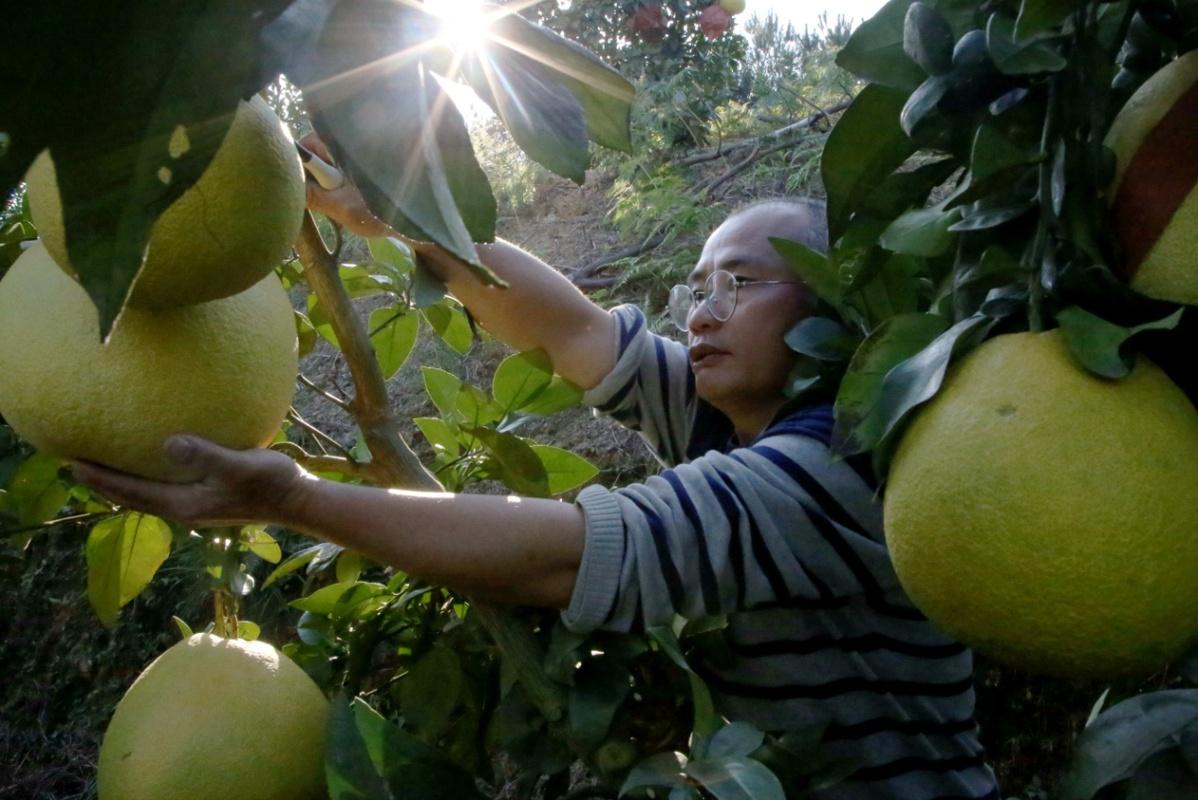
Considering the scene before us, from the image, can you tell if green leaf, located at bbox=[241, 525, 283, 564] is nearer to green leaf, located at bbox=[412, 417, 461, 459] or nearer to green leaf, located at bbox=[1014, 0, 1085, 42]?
green leaf, located at bbox=[412, 417, 461, 459]

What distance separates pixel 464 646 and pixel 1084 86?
567mm

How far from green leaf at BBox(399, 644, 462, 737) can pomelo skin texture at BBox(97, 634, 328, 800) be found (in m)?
0.08

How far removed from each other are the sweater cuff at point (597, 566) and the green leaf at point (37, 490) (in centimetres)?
38

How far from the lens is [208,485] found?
21.3 inches

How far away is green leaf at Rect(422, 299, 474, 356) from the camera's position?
889mm

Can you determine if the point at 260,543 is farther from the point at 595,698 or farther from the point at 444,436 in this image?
the point at 595,698

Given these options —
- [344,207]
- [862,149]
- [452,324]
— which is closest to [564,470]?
[452,324]

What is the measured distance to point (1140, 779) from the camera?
1.48 feet

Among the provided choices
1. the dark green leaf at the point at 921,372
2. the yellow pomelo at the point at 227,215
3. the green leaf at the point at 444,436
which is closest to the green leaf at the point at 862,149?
the dark green leaf at the point at 921,372

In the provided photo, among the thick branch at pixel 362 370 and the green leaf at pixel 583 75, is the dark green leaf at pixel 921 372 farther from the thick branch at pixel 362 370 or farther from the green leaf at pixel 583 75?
the thick branch at pixel 362 370

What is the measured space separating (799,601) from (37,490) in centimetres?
61

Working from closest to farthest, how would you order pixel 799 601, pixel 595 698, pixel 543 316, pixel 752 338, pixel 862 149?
pixel 862 149
pixel 595 698
pixel 799 601
pixel 752 338
pixel 543 316

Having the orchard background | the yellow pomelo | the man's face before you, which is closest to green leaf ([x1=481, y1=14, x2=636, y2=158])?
the orchard background

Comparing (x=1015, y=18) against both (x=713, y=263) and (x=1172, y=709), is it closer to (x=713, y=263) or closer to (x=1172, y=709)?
(x=1172, y=709)
